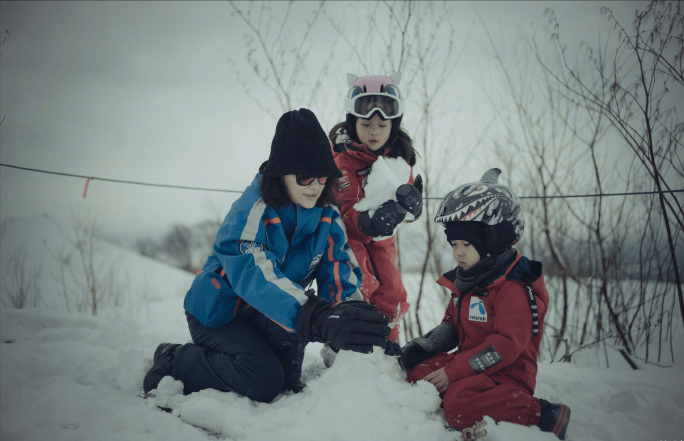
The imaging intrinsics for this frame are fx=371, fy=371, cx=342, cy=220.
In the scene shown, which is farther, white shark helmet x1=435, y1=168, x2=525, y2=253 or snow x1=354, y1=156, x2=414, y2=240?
snow x1=354, y1=156, x2=414, y2=240

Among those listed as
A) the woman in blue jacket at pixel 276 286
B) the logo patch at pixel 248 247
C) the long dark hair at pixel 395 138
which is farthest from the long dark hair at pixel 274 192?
the long dark hair at pixel 395 138

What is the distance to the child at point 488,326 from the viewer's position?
145 centimetres

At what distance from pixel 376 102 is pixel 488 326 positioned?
4.48 feet

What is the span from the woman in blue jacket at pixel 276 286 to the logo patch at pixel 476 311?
41 centimetres

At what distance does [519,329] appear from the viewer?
155cm

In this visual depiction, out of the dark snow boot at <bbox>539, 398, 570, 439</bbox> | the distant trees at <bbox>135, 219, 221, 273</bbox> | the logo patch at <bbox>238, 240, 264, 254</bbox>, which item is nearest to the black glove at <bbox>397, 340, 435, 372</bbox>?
the dark snow boot at <bbox>539, 398, 570, 439</bbox>

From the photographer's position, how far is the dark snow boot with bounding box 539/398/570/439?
56.2 inches

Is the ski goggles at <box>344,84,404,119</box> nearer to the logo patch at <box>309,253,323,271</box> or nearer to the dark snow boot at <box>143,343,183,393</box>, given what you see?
the logo patch at <box>309,253,323,271</box>

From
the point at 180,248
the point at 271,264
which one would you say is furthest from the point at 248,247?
the point at 180,248

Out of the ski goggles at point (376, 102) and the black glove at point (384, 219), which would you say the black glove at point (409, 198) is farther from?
the ski goggles at point (376, 102)

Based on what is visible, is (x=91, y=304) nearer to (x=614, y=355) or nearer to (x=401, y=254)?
(x=401, y=254)

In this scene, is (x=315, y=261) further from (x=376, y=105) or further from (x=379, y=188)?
(x=376, y=105)

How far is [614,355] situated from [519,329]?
63.8 inches

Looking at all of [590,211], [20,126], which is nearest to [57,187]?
[20,126]
